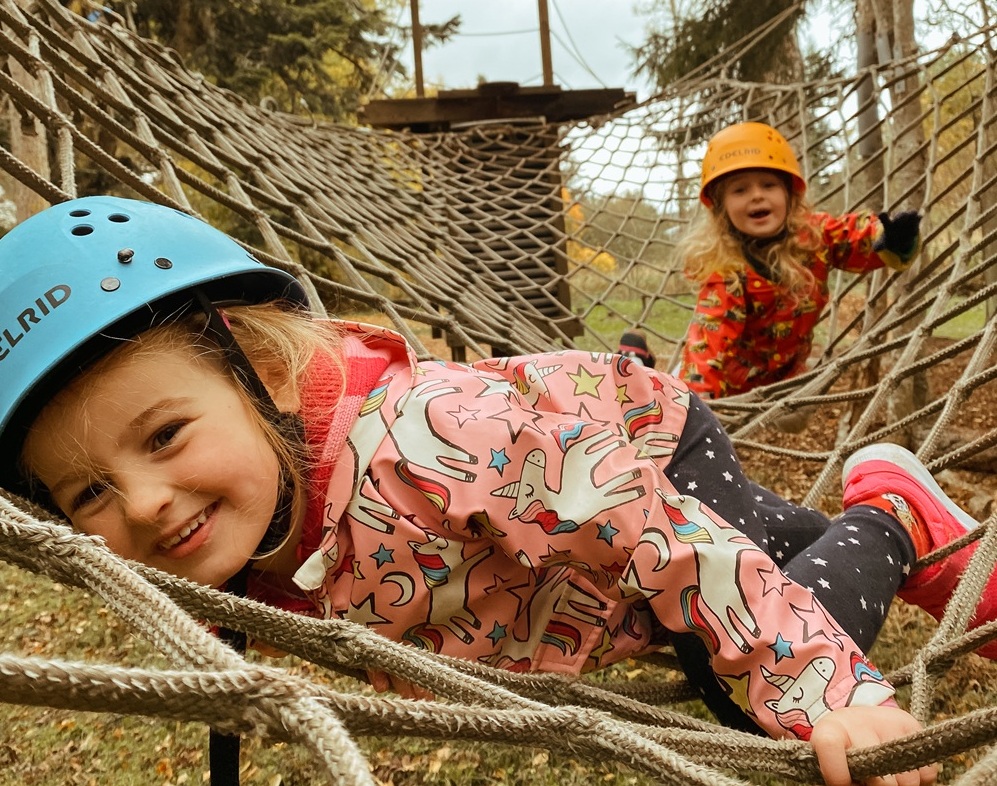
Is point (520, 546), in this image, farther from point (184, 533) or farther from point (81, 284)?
point (81, 284)

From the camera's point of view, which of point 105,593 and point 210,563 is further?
point 210,563

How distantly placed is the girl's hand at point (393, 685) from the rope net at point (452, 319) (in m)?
0.04

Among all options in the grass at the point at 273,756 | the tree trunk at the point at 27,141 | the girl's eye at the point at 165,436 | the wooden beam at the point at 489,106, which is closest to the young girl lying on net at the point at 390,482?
the girl's eye at the point at 165,436

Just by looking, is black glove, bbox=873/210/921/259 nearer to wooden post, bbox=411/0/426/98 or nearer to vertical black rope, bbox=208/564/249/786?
vertical black rope, bbox=208/564/249/786

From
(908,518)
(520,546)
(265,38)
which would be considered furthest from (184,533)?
(265,38)

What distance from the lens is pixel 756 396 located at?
6.35 ft

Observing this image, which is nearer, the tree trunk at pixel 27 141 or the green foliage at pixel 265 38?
the tree trunk at pixel 27 141

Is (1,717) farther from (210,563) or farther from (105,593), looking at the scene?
(105,593)

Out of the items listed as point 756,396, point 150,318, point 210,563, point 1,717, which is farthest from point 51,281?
point 756,396

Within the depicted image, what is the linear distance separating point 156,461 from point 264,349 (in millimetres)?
200

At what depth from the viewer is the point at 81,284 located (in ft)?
2.30

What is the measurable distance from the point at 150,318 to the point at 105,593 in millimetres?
304

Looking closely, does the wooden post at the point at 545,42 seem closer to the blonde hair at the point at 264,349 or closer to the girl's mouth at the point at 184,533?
the blonde hair at the point at 264,349

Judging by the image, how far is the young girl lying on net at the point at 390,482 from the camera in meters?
0.68
